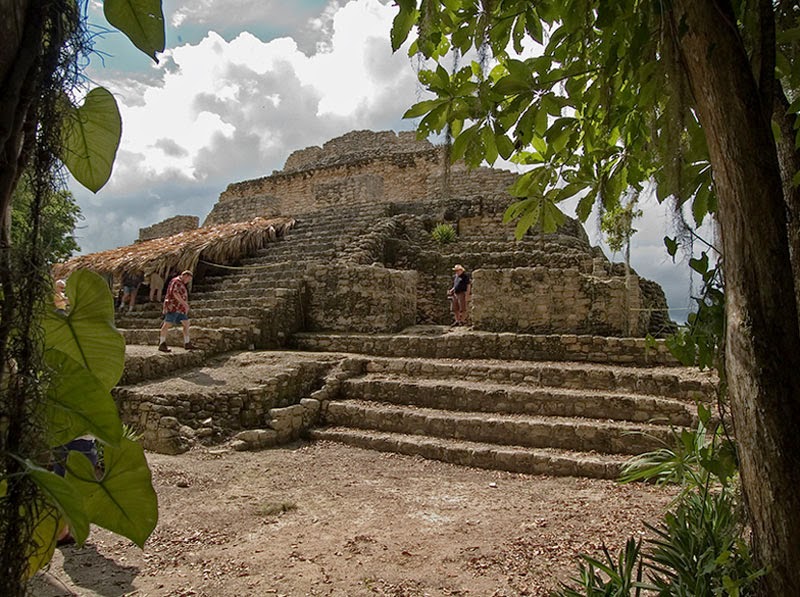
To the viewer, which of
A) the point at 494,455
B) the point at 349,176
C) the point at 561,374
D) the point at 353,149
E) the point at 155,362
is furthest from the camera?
the point at 353,149

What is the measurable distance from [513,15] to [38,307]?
2.44 m

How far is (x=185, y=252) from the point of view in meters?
12.4

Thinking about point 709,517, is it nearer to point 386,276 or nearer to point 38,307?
point 38,307

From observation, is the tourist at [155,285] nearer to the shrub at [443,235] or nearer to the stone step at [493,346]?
the stone step at [493,346]

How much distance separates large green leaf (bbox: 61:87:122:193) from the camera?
745 millimetres

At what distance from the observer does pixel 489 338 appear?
8.90m

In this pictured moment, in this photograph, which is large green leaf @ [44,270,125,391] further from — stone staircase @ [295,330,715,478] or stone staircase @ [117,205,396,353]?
stone staircase @ [117,205,396,353]

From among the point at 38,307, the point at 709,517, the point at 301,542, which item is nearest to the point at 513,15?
the point at 38,307

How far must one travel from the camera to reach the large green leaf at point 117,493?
0.69 metres

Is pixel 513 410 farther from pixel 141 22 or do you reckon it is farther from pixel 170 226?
pixel 170 226

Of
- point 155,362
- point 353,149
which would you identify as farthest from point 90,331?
point 353,149

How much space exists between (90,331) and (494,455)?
5.62m

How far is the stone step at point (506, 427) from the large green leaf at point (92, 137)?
219 inches

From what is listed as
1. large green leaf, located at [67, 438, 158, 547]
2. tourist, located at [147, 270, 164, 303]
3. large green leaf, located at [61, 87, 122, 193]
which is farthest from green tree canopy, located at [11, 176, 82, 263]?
tourist, located at [147, 270, 164, 303]
